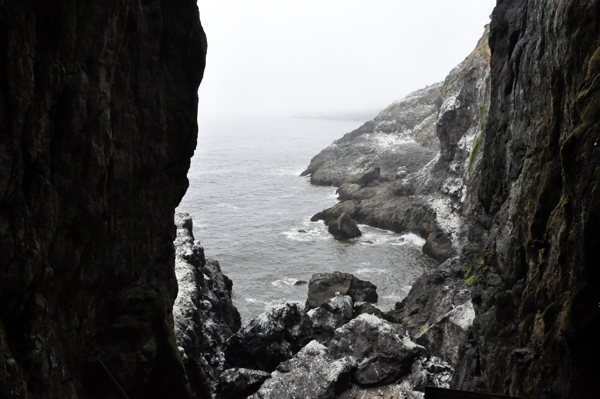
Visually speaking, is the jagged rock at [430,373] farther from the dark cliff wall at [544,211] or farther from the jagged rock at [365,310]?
the jagged rock at [365,310]

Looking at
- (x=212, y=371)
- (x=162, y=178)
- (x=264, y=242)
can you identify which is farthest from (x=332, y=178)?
(x=162, y=178)

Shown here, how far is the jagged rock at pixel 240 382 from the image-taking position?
61.4 feet

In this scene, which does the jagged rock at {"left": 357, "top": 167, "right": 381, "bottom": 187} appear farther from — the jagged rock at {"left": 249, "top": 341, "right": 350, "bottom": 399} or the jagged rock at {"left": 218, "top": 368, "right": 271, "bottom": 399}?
the jagged rock at {"left": 218, "top": 368, "right": 271, "bottom": 399}

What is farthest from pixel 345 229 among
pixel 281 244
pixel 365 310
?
pixel 365 310

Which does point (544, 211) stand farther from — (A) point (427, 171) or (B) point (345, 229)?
(A) point (427, 171)

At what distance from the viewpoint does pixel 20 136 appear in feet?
24.0

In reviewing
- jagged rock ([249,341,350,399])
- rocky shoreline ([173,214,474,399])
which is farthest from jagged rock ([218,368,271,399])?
jagged rock ([249,341,350,399])

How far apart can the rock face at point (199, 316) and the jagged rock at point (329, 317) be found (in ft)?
16.1

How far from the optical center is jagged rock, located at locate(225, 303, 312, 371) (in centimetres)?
2103

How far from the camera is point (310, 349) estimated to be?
20359 mm

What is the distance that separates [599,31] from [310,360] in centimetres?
1555

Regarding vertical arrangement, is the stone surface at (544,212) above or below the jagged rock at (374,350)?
above

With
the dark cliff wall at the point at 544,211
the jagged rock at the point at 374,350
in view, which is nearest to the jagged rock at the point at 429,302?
the jagged rock at the point at 374,350

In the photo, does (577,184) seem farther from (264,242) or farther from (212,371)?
(264,242)
